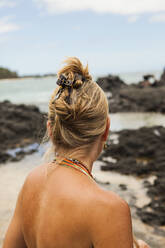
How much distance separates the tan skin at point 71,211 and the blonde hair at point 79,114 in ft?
0.35

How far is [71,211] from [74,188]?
10 centimetres

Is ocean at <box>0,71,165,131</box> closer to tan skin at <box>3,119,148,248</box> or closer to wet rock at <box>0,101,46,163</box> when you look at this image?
wet rock at <box>0,101,46,163</box>

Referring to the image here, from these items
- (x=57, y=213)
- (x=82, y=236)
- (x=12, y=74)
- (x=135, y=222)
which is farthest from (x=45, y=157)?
(x=12, y=74)

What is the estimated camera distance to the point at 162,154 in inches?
295

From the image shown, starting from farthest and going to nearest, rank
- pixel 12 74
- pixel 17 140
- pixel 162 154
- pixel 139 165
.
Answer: pixel 12 74, pixel 17 140, pixel 162 154, pixel 139 165

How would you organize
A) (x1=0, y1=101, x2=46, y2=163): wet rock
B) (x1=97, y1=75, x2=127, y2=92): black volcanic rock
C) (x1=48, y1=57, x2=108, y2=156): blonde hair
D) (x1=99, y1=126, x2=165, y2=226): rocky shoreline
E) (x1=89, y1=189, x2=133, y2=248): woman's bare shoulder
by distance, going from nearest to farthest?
(x1=89, y1=189, x2=133, y2=248): woman's bare shoulder < (x1=48, y1=57, x2=108, y2=156): blonde hair < (x1=99, y1=126, x2=165, y2=226): rocky shoreline < (x1=0, y1=101, x2=46, y2=163): wet rock < (x1=97, y1=75, x2=127, y2=92): black volcanic rock

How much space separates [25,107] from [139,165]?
1006 cm

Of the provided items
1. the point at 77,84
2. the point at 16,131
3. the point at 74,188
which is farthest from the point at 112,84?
the point at 74,188

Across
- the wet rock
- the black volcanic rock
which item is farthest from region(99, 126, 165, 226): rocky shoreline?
the black volcanic rock

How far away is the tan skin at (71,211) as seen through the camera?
1364 millimetres

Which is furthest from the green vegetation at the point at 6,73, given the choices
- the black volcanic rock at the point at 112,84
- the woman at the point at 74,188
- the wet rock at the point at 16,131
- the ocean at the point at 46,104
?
the woman at the point at 74,188

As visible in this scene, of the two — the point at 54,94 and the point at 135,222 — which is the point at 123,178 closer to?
the point at 135,222

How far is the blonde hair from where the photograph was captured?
1.51 m

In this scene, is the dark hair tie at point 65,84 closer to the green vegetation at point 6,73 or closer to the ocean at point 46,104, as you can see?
the ocean at point 46,104
